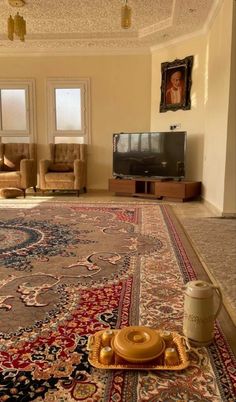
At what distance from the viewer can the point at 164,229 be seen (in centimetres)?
340

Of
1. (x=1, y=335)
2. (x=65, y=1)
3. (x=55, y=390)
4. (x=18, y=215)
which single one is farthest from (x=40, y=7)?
(x=55, y=390)

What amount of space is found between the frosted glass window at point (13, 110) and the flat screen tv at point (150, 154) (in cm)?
212

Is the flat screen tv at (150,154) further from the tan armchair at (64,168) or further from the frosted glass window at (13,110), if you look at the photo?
the frosted glass window at (13,110)

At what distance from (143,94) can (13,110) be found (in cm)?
274

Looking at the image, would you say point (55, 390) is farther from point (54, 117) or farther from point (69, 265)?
point (54, 117)

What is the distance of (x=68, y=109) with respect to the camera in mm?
6848

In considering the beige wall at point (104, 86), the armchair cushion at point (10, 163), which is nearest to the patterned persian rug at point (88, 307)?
the armchair cushion at point (10, 163)

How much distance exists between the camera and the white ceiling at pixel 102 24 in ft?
15.7

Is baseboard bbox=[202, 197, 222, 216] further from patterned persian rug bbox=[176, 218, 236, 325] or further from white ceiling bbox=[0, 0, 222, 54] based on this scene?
white ceiling bbox=[0, 0, 222, 54]

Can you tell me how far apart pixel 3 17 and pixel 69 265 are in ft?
15.6

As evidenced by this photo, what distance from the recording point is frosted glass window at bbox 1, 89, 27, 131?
6867mm

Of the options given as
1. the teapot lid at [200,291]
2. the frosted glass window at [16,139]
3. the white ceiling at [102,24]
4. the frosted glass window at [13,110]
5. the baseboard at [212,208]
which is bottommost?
the baseboard at [212,208]

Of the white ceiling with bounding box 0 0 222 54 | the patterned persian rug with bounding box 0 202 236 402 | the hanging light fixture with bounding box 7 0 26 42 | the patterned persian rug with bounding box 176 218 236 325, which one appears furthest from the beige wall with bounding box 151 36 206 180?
the hanging light fixture with bounding box 7 0 26 42

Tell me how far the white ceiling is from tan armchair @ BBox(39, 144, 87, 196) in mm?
1990
